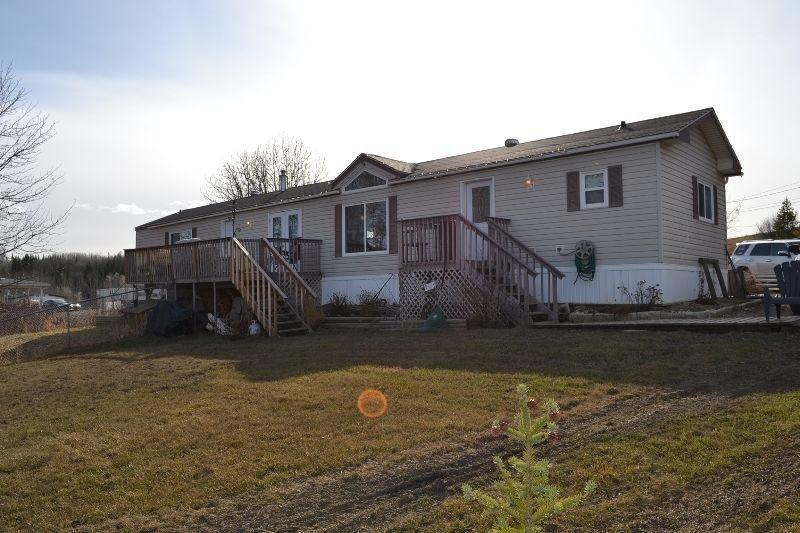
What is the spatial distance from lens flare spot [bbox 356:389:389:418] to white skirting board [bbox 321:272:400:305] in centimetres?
923

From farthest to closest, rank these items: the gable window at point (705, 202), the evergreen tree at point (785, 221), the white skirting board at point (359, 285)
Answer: the evergreen tree at point (785, 221) < the white skirting board at point (359, 285) < the gable window at point (705, 202)

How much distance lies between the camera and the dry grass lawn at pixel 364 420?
4328 mm

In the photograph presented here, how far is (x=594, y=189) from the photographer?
1343 cm

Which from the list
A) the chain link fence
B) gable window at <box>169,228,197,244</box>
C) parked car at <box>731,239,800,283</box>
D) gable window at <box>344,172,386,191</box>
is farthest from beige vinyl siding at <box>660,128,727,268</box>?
gable window at <box>169,228,197,244</box>

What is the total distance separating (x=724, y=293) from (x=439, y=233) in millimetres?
7397

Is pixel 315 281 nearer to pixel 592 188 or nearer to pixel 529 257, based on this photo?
pixel 529 257

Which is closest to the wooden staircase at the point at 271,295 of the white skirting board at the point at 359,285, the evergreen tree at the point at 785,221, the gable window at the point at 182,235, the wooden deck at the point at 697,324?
the white skirting board at the point at 359,285

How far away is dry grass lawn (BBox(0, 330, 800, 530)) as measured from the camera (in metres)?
4.33

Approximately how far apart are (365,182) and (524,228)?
5257 millimetres

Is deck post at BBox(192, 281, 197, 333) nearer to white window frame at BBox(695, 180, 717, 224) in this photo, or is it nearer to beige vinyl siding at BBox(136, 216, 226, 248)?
beige vinyl siding at BBox(136, 216, 226, 248)

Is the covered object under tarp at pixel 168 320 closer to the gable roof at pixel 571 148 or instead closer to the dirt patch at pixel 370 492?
the gable roof at pixel 571 148

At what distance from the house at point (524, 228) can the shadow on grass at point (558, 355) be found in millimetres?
2127

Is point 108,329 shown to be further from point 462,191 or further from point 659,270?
point 659,270

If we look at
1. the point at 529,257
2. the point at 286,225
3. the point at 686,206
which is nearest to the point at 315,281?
the point at 286,225
